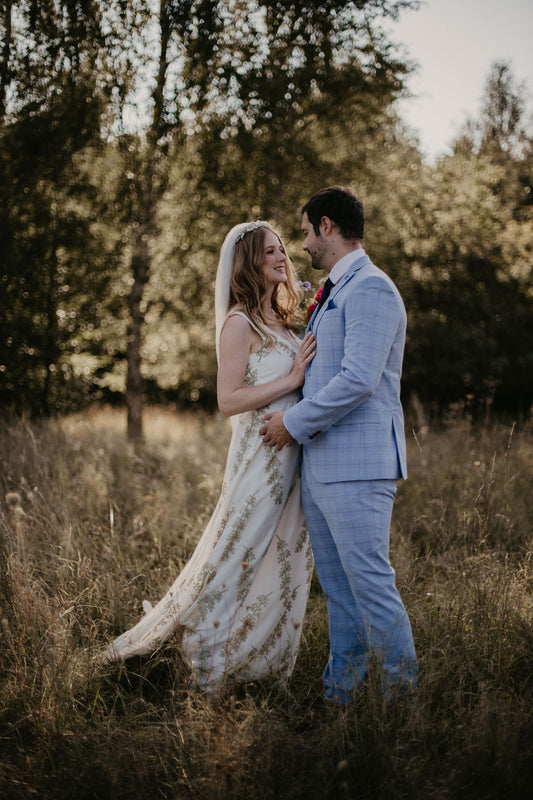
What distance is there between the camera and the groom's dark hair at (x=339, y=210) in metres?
2.54

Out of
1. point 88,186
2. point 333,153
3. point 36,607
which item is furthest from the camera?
point 333,153

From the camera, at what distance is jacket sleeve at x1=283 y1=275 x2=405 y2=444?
2.29 meters

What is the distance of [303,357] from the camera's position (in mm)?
2672

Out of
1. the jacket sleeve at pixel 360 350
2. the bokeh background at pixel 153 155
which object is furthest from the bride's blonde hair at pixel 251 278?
the bokeh background at pixel 153 155

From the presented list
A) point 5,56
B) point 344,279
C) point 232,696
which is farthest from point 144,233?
point 232,696

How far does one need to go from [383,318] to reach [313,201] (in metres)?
0.67

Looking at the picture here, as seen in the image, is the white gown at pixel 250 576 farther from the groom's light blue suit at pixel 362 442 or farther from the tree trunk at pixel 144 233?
the tree trunk at pixel 144 233

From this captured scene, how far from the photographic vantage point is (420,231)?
10.1 metres

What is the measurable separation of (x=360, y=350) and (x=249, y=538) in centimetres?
107

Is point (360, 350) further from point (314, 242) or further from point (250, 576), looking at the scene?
point (250, 576)

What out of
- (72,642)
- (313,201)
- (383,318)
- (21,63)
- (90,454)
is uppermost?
(21,63)

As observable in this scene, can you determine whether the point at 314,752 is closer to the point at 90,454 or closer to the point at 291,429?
the point at 291,429

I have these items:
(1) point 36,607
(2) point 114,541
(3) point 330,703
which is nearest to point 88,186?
(2) point 114,541

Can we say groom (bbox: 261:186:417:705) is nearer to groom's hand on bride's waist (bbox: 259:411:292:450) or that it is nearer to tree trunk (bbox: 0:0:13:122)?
groom's hand on bride's waist (bbox: 259:411:292:450)
